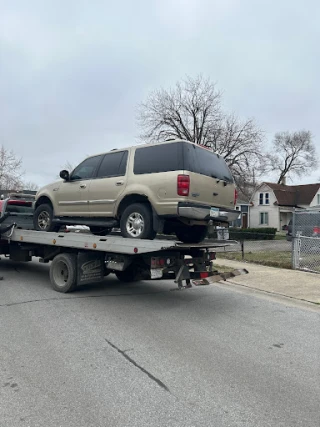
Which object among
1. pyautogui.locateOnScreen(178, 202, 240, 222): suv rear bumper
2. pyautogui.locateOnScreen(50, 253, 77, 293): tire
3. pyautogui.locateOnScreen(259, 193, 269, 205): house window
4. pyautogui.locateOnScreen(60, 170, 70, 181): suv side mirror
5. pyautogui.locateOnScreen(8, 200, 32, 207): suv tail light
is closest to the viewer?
pyautogui.locateOnScreen(178, 202, 240, 222): suv rear bumper

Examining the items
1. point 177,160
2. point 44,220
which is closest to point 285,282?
point 177,160

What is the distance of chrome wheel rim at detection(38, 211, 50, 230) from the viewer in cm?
850

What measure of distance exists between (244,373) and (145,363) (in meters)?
1.07

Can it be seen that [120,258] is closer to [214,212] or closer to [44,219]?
[214,212]

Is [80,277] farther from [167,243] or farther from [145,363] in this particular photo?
[145,363]

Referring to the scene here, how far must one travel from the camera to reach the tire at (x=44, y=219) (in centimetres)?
832

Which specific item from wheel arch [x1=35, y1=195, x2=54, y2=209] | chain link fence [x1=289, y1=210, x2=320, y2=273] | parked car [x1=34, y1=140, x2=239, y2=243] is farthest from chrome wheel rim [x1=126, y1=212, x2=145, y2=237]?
chain link fence [x1=289, y1=210, x2=320, y2=273]

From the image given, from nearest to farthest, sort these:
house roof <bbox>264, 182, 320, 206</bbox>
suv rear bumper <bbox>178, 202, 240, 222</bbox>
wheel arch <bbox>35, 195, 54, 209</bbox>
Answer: suv rear bumper <bbox>178, 202, 240, 222</bbox> → wheel arch <bbox>35, 195, 54, 209</bbox> → house roof <bbox>264, 182, 320, 206</bbox>

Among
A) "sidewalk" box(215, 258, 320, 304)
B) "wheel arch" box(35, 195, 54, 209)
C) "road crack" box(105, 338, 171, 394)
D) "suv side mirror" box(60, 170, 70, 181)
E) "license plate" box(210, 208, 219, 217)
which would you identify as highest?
"suv side mirror" box(60, 170, 70, 181)

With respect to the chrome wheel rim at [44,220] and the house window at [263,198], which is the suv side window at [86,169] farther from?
the house window at [263,198]

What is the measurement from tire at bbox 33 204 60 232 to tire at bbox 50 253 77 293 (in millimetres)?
886

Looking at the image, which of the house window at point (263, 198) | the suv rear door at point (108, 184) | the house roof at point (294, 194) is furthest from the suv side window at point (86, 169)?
the house window at point (263, 198)

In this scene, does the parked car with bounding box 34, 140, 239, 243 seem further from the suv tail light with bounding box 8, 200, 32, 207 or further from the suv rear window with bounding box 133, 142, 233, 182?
the suv tail light with bounding box 8, 200, 32, 207

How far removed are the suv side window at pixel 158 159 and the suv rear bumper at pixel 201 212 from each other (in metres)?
0.66
